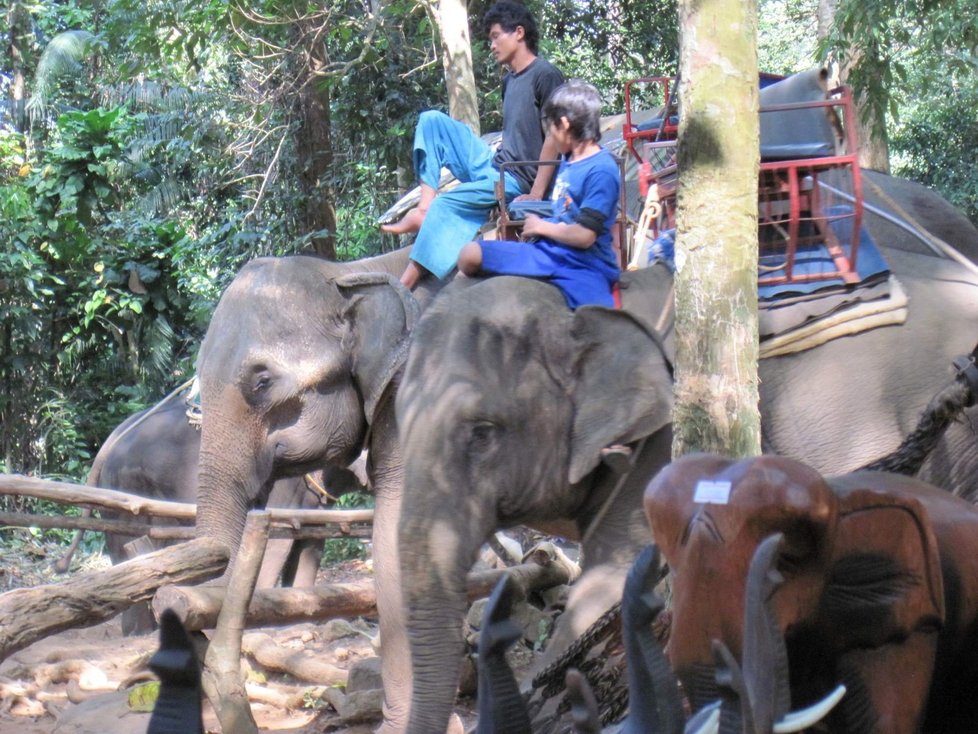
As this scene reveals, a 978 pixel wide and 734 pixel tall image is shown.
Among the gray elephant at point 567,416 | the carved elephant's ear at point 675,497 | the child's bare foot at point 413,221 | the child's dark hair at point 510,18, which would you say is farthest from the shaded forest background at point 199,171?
the carved elephant's ear at point 675,497

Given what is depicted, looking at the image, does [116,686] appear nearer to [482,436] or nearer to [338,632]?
[338,632]

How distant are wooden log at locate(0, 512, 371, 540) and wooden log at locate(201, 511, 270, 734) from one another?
843 mm

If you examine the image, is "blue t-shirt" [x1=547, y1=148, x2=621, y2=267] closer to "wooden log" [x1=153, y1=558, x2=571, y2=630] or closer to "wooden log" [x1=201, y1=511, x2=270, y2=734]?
"wooden log" [x1=153, y1=558, x2=571, y2=630]

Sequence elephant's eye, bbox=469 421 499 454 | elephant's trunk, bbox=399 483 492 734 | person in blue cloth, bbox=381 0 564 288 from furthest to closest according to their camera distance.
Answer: person in blue cloth, bbox=381 0 564 288 < elephant's eye, bbox=469 421 499 454 < elephant's trunk, bbox=399 483 492 734

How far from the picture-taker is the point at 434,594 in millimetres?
4129

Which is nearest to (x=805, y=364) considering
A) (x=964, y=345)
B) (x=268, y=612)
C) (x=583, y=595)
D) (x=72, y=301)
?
(x=964, y=345)

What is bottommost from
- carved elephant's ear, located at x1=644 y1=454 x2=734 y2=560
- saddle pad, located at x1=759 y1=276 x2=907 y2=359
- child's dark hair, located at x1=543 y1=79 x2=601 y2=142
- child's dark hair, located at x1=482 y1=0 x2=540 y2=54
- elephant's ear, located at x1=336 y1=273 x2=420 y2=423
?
elephant's ear, located at x1=336 y1=273 x2=420 y2=423

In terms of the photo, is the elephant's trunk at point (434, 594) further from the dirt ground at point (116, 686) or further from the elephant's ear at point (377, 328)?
the dirt ground at point (116, 686)

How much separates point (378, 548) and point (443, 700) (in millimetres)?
1761

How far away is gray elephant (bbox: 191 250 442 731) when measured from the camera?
582cm

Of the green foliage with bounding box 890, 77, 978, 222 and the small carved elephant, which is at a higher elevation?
the small carved elephant

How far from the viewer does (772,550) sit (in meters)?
1.73

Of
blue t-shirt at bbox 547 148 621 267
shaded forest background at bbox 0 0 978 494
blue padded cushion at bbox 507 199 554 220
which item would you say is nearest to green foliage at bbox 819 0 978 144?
shaded forest background at bbox 0 0 978 494

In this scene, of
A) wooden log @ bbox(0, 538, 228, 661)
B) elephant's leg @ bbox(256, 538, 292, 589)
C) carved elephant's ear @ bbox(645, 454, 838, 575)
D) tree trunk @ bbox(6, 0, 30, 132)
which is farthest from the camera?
tree trunk @ bbox(6, 0, 30, 132)
